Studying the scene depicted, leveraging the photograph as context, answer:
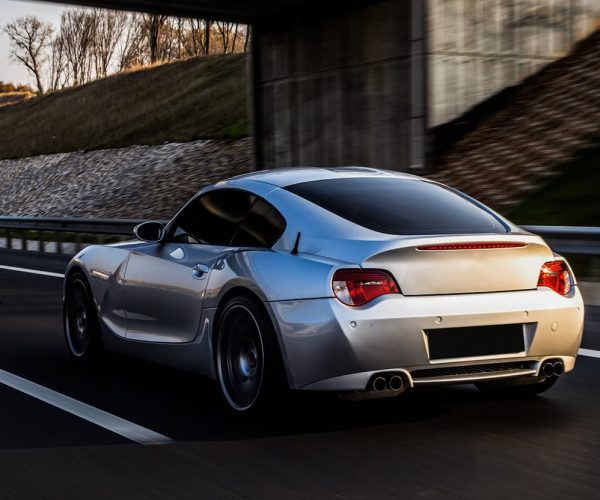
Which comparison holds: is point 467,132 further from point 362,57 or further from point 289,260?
point 289,260

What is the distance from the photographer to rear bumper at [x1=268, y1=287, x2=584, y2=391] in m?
5.45

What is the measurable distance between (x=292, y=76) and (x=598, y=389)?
18.2 meters

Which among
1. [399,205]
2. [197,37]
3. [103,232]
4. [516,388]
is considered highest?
[197,37]

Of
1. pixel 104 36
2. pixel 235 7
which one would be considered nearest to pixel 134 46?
pixel 104 36

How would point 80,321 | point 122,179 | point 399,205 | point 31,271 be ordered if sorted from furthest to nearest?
point 122,179 → point 31,271 → point 80,321 → point 399,205

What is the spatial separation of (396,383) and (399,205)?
1155mm

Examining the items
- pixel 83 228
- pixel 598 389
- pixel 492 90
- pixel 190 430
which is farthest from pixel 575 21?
pixel 190 430

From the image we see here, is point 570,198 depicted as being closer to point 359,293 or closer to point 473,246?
point 473,246

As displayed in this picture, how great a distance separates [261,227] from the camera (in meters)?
6.27

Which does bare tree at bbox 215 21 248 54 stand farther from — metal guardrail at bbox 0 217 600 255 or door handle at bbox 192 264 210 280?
door handle at bbox 192 264 210 280

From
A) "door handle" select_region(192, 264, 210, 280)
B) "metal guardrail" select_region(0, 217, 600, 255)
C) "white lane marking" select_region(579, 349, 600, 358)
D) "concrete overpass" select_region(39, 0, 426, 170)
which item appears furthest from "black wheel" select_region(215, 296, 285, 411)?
"concrete overpass" select_region(39, 0, 426, 170)

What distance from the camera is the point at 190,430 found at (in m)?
5.83

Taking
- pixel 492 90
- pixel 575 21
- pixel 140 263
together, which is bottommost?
pixel 140 263

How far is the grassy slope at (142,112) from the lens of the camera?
157ft
